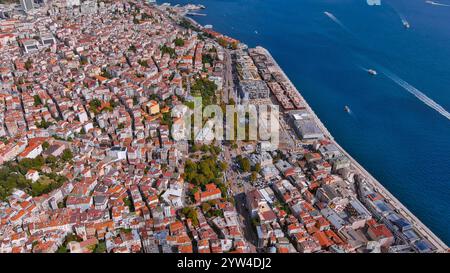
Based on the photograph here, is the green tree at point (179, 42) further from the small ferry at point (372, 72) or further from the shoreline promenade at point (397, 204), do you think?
the small ferry at point (372, 72)

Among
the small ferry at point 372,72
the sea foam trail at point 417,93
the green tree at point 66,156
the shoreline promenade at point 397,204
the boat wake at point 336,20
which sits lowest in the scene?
the shoreline promenade at point 397,204

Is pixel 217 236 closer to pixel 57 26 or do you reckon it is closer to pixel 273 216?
pixel 273 216

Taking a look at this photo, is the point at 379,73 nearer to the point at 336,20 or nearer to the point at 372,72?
the point at 372,72

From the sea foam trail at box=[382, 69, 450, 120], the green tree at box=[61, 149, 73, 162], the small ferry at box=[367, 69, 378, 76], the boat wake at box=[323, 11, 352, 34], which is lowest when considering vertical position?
the sea foam trail at box=[382, 69, 450, 120]

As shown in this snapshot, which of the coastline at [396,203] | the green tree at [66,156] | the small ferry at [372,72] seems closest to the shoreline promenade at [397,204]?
the coastline at [396,203]

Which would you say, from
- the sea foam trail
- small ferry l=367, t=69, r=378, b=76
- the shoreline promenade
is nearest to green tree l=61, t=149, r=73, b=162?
the shoreline promenade

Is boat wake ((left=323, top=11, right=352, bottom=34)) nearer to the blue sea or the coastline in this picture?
the blue sea
